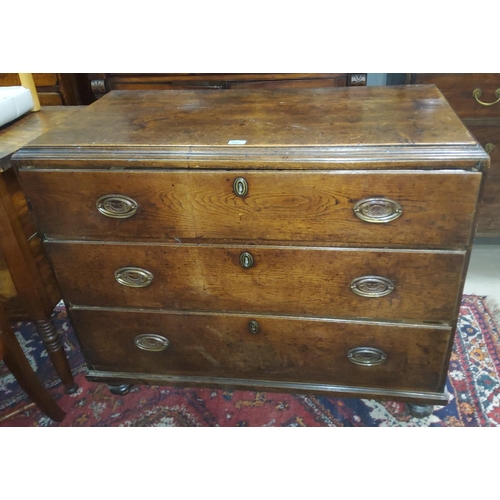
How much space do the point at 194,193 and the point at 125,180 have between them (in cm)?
17

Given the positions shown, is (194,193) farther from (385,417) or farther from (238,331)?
(385,417)

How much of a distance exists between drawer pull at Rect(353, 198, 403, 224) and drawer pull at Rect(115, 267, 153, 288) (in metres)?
0.57

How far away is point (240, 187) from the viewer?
1035mm

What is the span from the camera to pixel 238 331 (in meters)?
1.28

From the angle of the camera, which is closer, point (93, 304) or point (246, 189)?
point (246, 189)

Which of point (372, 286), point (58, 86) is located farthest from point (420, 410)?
point (58, 86)

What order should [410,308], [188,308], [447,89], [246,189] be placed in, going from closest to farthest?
[246,189], [410,308], [188,308], [447,89]

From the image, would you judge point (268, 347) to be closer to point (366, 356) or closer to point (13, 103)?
point (366, 356)

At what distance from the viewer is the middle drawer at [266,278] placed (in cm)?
109

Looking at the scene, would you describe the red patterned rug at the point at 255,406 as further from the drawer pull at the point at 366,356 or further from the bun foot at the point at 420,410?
the drawer pull at the point at 366,356

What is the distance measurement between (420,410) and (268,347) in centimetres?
50

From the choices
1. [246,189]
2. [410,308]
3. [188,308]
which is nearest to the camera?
[246,189]

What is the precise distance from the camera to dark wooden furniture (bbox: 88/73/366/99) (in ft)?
5.56

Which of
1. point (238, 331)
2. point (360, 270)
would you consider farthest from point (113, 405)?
point (360, 270)
